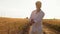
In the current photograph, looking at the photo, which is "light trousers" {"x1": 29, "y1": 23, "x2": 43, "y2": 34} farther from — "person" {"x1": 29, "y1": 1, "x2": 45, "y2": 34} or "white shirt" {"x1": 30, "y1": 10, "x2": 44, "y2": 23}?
"white shirt" {"x1": 30, "y1": 10, "x2": 44, "y2": 23}

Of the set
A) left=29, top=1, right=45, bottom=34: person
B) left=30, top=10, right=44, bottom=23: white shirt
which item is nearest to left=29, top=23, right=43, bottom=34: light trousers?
left=29, top=1, right=45, bottom=34: person

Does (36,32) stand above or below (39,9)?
below

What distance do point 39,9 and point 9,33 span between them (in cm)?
399

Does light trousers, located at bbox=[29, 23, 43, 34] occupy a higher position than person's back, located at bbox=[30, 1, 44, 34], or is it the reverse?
person's back, located at bbox=[30, 1, 44, 34]

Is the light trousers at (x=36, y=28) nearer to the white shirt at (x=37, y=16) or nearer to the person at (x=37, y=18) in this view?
the person at (x=37, y=18)

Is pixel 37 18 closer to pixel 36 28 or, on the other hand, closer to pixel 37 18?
pixel 37 18

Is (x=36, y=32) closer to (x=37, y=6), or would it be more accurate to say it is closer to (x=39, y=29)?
(x=39, y=29)

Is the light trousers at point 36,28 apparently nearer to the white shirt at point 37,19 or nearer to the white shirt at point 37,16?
the white shirt at point 37,19

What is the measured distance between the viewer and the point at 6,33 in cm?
939

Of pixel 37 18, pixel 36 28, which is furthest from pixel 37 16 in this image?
pixel 36 28

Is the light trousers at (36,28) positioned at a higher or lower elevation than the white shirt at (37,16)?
lower

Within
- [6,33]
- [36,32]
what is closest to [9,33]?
[6,33]

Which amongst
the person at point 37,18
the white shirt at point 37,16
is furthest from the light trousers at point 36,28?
the white shirt at point 37,16

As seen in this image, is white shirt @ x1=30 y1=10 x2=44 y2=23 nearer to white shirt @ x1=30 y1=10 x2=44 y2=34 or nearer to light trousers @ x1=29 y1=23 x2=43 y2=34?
white shirt @ x1=30 y1=10 x2=44 y2=34
